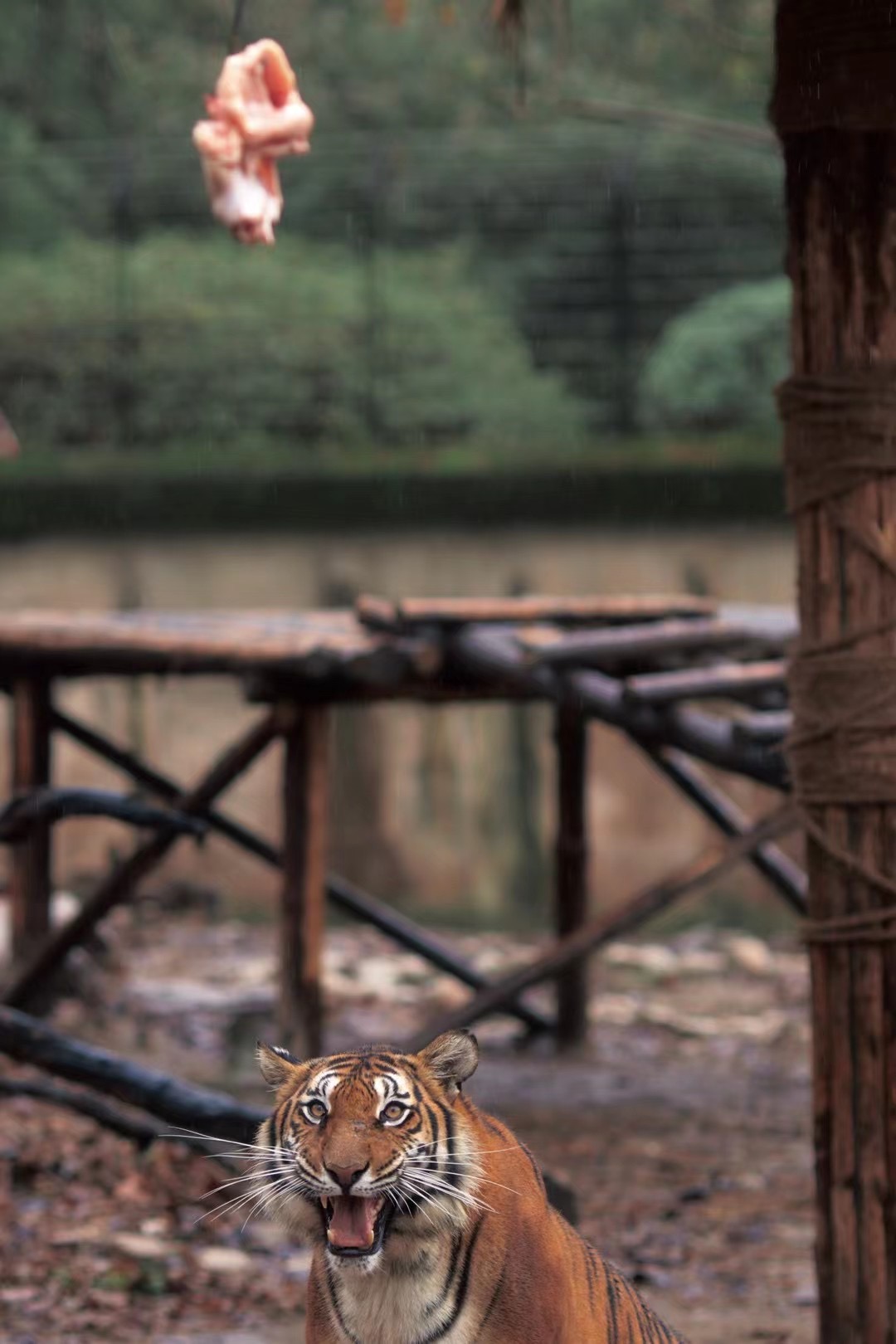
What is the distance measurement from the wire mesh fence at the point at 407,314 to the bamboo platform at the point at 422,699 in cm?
381

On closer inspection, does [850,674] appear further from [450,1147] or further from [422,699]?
[422,699]

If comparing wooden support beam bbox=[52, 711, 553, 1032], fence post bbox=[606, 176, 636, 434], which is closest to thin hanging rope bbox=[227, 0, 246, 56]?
wooden support beam bbox=[52, 711, 553, 1032]

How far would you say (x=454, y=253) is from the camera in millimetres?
15672

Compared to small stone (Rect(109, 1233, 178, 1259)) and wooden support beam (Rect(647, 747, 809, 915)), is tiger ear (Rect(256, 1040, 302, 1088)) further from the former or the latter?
wooden support beam (Rect(647, 747, 809, 915))

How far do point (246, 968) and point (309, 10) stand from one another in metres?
9.14

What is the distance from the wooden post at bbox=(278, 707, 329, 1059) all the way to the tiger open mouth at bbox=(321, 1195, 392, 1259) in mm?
5740

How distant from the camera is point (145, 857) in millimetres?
8430

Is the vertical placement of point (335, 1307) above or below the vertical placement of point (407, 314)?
below

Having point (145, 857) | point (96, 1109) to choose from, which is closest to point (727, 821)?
point (145, 857)

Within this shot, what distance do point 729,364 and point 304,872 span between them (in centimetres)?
663

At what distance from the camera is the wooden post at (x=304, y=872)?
855 cm

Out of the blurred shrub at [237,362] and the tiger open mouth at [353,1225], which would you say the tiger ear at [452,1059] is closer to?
the tiger open mouth at [353,1225]

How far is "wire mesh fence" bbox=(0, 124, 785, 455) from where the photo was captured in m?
13.9

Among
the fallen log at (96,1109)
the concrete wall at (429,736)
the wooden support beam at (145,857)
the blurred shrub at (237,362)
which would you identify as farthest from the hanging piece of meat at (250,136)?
the blurred shrub at (237,362)
